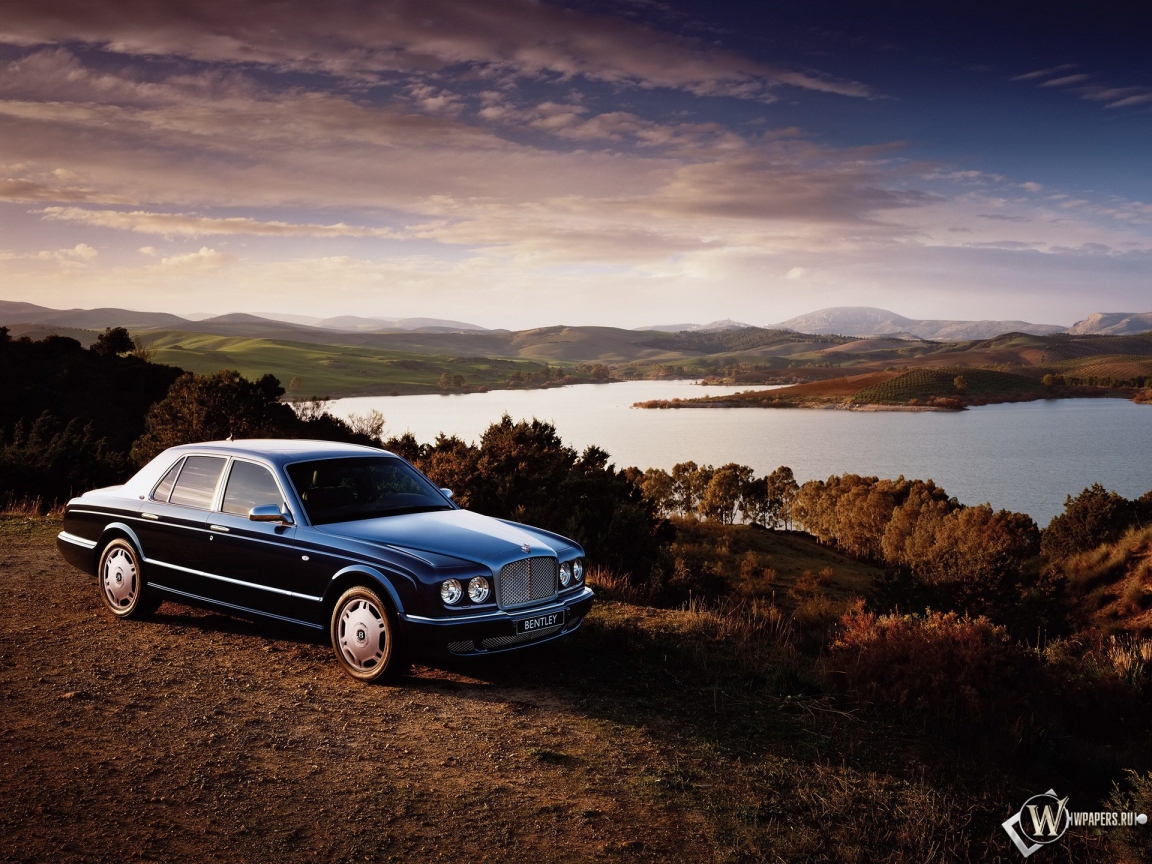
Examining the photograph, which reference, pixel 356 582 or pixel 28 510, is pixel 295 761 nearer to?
pixel 356 582

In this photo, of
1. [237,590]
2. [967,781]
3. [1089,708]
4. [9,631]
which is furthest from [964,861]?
[9,631]

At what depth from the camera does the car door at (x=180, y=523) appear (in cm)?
741

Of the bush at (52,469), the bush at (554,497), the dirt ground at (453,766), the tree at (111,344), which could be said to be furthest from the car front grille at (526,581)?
the tree at (111,344)

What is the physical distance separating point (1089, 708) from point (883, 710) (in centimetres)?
297

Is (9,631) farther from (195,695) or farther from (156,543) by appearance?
(195,695)

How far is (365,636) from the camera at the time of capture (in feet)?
20.9

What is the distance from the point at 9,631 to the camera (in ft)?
25.6

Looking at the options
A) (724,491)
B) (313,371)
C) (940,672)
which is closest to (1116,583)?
(940,672)

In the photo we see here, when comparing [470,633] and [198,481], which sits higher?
[198,481]

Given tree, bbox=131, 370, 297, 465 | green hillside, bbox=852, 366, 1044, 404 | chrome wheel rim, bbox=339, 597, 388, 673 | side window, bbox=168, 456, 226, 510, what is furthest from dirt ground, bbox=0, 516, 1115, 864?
green hillside, bbox=852, 366, 1044, 404

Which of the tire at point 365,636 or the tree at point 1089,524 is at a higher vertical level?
the tire at point 365,636

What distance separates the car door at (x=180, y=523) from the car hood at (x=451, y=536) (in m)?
1.52

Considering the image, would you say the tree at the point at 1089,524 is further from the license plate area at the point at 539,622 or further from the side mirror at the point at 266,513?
the side mirror at the point at 266,513
